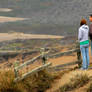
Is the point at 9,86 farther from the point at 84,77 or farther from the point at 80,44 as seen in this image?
the point at 80,44

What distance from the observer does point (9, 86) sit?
6.49m

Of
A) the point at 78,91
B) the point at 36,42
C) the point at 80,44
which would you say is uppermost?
the point at 80,44

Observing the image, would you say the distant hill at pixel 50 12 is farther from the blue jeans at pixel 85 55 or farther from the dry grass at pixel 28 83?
the dry grass at pixel 28 83

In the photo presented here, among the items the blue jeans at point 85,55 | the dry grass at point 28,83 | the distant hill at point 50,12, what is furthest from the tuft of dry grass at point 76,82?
the distant hill at point 50,12

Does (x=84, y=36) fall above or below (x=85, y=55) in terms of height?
above

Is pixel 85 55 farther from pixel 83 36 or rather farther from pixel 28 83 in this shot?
pixel 28 83

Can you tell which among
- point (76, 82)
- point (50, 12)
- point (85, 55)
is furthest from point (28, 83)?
point (50, 12)

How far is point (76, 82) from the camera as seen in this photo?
6703 millimetres

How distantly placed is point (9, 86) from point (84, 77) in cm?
183

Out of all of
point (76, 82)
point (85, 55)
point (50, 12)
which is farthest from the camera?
point (50, 12)

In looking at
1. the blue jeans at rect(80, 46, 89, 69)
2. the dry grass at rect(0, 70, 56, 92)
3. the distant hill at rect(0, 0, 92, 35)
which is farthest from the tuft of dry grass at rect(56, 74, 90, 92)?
the distant hill at rect(0, 0, 92, 35)

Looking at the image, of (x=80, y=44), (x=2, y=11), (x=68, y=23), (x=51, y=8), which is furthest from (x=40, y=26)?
(x=80, y=44)

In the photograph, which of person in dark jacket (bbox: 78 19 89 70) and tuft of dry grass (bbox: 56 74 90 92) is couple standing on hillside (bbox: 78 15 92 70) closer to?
person in dark jacket (bbox: 78 19 89 70)

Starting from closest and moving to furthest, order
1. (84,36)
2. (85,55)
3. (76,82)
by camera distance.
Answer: (76,82), (84,36), (85,55)
